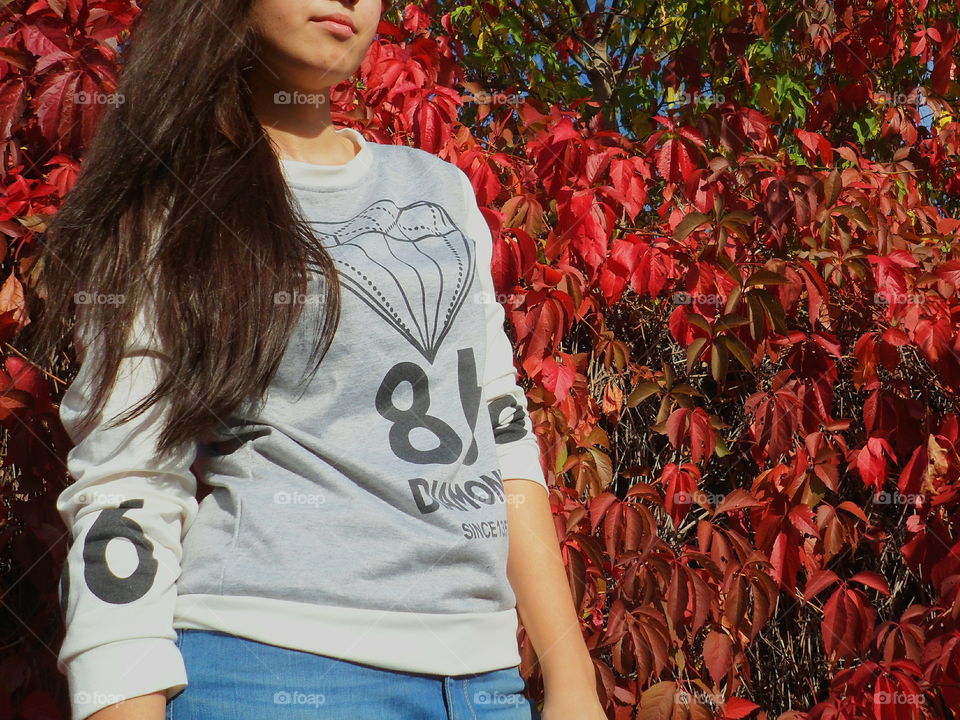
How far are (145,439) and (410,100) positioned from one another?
50.7 inches

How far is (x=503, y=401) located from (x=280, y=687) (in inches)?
20.5

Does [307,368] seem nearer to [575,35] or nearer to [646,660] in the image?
[646,660]

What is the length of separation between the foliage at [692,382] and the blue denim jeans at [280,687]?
0.68 metres

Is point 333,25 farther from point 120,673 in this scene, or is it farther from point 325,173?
point 120,673

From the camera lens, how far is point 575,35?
4680 millimetres

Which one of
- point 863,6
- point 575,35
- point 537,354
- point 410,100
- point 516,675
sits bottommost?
point 516,675

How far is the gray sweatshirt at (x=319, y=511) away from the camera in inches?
38.7

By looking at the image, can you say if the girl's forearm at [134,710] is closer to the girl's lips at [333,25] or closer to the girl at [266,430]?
the girl at [266,430]

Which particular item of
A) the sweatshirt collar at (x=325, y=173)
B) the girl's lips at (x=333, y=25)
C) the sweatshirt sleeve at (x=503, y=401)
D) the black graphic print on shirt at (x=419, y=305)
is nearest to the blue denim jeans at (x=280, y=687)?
the black graphic print on shirt at (x=419, y=305)

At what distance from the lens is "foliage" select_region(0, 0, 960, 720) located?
1788 mm

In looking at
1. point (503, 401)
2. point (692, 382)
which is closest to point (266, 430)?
point (503, 401)

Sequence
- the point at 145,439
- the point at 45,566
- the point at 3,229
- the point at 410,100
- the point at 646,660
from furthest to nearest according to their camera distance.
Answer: the point at 410,100
the point at 646,660
the point at 45,566
the point at 3,229
the point at 145,439

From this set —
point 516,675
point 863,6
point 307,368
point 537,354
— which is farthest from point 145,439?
point 863,6

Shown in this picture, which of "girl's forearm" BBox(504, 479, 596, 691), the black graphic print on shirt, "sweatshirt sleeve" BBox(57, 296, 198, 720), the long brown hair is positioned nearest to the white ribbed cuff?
"sweatshirt sleeve" BBox(57, 296, 198, 720)
